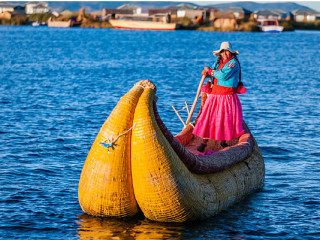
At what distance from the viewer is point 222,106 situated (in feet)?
31.6

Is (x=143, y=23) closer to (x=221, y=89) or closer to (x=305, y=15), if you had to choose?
(x=305, y=15)

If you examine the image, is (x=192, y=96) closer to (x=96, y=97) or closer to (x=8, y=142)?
(x=96, y=97)

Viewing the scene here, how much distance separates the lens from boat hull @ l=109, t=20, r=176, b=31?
10712 cm

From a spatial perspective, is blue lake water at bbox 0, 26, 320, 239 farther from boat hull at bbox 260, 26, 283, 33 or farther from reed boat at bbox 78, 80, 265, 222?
boat hull at bbox 260, 26, 283, 33

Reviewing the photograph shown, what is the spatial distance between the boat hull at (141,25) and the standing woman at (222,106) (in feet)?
319

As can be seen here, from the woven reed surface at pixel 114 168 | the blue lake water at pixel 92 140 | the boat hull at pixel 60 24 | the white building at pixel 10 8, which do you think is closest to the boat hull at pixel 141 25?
the boat hull at pixel 60 24

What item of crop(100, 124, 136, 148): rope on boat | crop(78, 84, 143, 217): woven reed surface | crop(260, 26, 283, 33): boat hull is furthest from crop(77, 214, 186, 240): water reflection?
crop(260, 26, 283, 33): boat hull

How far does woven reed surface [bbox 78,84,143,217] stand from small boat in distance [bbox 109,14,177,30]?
9916 cm

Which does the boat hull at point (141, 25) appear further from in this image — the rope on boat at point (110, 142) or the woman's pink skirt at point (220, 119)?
the rope on boat at point (110, 142)

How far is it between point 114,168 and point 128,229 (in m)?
0.92

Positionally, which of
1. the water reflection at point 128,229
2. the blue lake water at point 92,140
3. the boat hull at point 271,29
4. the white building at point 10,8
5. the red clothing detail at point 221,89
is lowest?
the blue lake water at point 92,140

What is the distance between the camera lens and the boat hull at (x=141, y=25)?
10712cm

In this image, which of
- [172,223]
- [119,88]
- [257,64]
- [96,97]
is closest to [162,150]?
[172,223]

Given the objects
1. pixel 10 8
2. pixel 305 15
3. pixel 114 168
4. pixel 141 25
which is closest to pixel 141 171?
pixel 114 168
